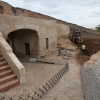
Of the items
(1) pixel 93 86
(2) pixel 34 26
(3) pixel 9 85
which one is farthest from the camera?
(2) pixel 34 26

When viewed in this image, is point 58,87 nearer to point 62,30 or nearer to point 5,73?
point 5,73

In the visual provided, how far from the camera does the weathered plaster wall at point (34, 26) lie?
34.3 ft

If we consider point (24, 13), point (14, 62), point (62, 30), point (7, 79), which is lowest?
point (7, 79)

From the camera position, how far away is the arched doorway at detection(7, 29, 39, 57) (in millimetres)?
14435

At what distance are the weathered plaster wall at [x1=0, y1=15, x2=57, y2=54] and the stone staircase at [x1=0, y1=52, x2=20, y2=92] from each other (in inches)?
121

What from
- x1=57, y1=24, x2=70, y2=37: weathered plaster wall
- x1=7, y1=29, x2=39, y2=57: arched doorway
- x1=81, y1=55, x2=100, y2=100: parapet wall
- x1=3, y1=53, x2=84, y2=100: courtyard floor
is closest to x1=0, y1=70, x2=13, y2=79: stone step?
x1=3, y1=53, x2=84, y2=100: courtyard floor

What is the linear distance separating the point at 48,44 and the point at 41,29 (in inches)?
97.1

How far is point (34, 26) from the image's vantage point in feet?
43.3

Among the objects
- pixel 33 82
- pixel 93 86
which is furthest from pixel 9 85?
pixel 93 86

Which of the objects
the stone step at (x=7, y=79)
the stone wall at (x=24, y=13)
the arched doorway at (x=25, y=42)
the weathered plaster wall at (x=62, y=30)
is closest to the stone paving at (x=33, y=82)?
the stone step at (x=7, y=79)

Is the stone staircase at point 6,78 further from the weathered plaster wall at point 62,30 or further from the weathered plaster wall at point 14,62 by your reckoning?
the weathered plaster wall at point 62,30

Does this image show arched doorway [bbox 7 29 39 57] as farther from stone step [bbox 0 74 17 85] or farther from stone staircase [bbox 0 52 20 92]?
stone step [bbox 0 74 17 85]

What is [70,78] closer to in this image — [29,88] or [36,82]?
[36,82]

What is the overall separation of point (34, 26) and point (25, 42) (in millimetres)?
2879
